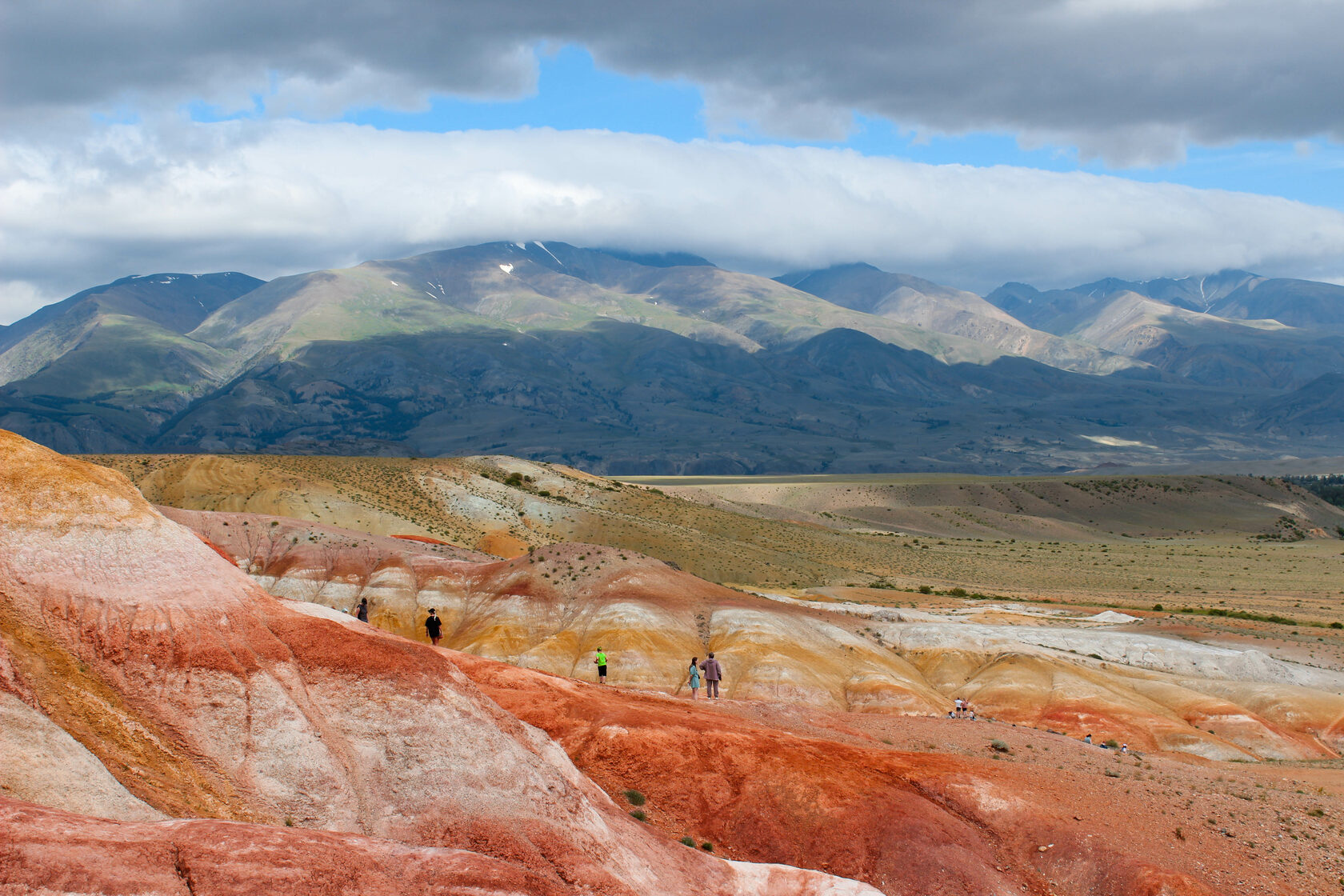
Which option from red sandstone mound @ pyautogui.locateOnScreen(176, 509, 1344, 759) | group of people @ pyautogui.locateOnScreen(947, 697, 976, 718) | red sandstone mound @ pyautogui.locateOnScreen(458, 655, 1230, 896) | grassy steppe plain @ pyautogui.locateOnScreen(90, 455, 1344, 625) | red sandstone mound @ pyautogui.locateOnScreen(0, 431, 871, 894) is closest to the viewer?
red sandstone mound @ pyautogui.locateOnScreen(0, 431, 871, 894)

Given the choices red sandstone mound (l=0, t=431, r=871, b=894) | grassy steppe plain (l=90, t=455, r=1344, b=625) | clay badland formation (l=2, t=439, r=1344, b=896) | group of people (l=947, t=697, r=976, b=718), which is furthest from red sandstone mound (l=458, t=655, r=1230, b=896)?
Result: grassy steppe plain (l=90, t=455, r=1344, b=625)

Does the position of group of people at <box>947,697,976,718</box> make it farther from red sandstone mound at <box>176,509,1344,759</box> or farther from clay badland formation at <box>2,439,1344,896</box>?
clay badland formation at <box>2,439,1344,896</box>

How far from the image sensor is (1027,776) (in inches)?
1126

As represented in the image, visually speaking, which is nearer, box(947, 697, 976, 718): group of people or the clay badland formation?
the clay badland formation

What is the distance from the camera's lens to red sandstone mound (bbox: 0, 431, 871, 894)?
740 inches

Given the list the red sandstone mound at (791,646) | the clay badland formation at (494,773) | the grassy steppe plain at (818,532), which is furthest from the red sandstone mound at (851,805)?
the grassy steppe plain at (818,532)

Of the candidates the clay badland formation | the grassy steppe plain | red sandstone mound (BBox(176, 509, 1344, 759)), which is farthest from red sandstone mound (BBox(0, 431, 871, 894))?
the grassy steppe plain

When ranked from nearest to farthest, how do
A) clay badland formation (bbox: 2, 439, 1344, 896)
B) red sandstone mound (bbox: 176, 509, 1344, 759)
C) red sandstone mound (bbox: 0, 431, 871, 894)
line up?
clay badland formation (bbox: 2, 439, 1344, 896), red sandstone mound (bbox: 0, 431, 871, 894), red sandstone mound (bbox: 176, 509, 1344, 759)

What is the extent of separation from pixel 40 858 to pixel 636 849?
11577 millimetres

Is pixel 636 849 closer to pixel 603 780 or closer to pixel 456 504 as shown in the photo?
pixel 603 780

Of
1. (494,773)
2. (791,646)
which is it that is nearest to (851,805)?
(494,773)

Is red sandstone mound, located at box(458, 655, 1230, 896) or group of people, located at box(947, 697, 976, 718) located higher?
red sandstone mound, located at box(458, 655, 1230, 896)

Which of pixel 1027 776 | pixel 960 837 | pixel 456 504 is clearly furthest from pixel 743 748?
pixel 456 504

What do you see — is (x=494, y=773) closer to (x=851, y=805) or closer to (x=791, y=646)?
(x=851, y=805)
